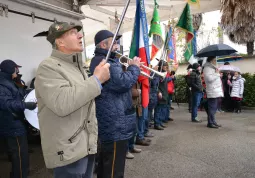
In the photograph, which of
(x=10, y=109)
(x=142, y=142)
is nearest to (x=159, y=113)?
(x=142, y=142)

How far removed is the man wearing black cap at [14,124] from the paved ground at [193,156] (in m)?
0.80

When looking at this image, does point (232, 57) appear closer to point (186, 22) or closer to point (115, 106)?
point (186, 22)

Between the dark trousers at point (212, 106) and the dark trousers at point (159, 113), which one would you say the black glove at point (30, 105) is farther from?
the dark trousers at point (212, 106)

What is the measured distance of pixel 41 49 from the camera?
486 cm

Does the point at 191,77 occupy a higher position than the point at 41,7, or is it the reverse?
the point at 41,7

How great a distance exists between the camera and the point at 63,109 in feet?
4.99

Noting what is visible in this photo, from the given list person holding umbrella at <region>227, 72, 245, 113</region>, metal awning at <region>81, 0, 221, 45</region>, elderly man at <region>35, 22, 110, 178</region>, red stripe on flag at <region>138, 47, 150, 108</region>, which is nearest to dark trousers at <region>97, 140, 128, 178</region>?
elderly man at <region>35, 22, 110, 178</region>

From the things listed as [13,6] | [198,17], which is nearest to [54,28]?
[13,6]

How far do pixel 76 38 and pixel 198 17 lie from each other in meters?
16.4

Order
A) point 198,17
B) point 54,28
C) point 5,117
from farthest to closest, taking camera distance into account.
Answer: point 198,17, point 5,117, point 54,28

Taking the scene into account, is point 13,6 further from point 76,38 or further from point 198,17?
point 198,17

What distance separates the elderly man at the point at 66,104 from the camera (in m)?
1.55

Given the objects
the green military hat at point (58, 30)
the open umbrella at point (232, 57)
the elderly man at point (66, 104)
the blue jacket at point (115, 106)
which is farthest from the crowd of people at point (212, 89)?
the green military hat at point (58, 30)

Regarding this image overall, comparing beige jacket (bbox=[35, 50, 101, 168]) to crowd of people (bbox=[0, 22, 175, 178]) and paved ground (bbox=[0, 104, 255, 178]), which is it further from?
paved ground (bbox=[0, 104, 255, 178])
